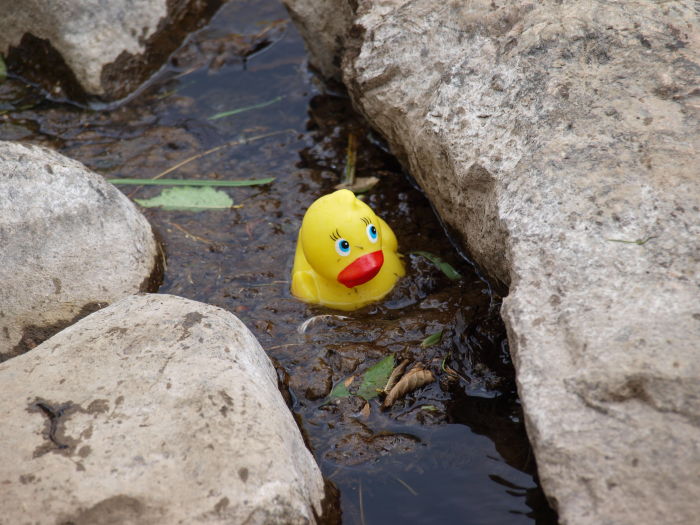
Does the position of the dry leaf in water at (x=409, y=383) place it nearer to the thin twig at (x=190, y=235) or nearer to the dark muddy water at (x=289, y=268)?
the dark muddy water at (x=289, y=268)

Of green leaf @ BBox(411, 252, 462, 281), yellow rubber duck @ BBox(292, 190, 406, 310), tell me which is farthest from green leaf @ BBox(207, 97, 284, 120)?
green leaf @ BBox(411, 252, 462, 281)

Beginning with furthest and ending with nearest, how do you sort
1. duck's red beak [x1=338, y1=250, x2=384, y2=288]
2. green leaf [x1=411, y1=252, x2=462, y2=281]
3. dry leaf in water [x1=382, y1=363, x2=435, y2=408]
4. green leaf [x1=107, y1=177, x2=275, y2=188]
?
1. green leaf [x1=107, y1=177, x2=275, y2=188]
2. green leaf [x1=411, y1=252, x2=462, y2=281]
3. duck's red beak [x1=338, y1=250, x2=384, y2=288]
4. dry leaf in water [x1=382, y1=363, x2=435, y2=408]

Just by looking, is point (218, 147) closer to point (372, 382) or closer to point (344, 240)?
point (344, 240)

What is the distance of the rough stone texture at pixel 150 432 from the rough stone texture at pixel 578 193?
3.02 feet

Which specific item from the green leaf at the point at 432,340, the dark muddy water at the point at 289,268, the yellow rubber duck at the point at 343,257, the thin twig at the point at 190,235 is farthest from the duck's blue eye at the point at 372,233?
the thin twig at the point at 190,235

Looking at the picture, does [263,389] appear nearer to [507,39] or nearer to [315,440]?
[315,440]

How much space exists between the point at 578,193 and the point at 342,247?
1216 millimetres

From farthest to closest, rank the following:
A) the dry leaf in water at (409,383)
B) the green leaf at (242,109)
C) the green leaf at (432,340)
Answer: the green leaf at (242,109), the green leaf at (432,340), the dry leaf in water at (409,383)

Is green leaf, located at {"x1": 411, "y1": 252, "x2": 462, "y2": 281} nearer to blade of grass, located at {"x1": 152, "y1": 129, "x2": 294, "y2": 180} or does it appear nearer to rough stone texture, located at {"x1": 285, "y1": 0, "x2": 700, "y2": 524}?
rough stone texture, located at {"x1": 285, "y1": 0, "x2": 700, "y2": 524}

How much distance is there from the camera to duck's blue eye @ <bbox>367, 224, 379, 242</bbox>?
378 centimetres

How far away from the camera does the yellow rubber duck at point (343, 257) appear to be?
3.75 metres

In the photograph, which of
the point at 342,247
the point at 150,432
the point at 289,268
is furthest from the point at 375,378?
the point at 150,432

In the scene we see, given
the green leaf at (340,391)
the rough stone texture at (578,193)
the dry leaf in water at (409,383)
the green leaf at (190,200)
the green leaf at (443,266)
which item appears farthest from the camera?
the green leaf at (190,200)

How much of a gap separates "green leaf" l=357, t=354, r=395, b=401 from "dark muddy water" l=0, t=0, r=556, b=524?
8cm
